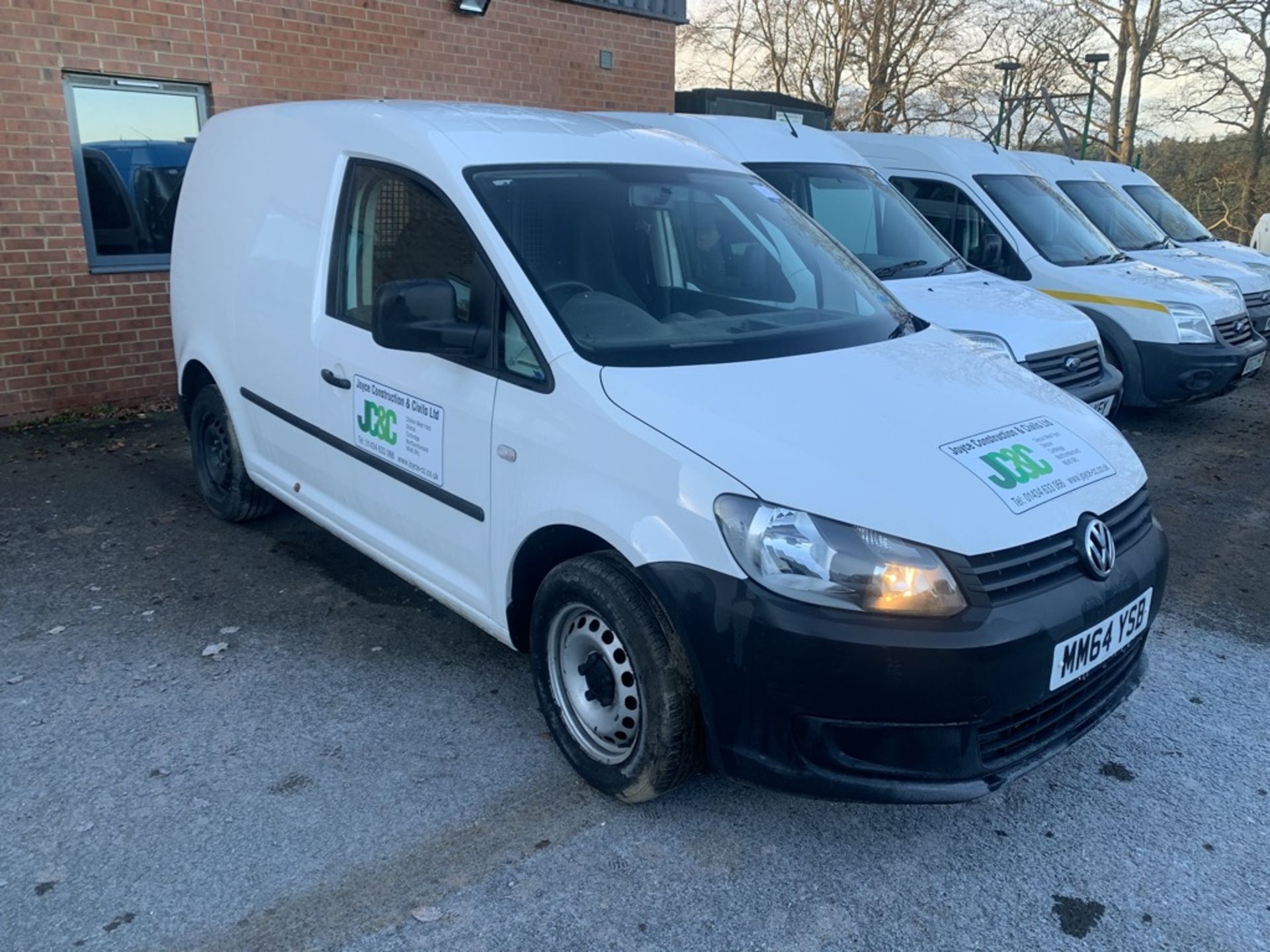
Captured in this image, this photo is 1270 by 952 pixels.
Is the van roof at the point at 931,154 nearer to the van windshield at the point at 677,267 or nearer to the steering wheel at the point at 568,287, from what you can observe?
the van windshield at the point at 677,267

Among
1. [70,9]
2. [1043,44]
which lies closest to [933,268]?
[70,9]

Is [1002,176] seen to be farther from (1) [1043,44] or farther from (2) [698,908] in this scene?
(1) [1043,44]

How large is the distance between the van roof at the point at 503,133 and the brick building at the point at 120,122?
12.1 ft

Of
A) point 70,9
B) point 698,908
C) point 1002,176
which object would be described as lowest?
point 698,908

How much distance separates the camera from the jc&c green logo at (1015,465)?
281cm

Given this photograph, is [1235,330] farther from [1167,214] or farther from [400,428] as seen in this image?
[400,428]

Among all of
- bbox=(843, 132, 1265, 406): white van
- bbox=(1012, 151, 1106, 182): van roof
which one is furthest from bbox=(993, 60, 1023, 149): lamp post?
bbox=(843, 132, 1265, 406): white van

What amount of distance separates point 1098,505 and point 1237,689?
5.18 ft

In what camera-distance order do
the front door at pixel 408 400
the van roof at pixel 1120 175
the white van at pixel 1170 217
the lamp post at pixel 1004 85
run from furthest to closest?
the lamp post at pixel 1004 85, the van roof at pixel 1120 175, the white van at pixel 1170 217, the front door at pixel 408 400

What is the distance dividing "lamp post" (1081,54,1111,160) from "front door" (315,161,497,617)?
869 inches

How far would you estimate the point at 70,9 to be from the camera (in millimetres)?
7133

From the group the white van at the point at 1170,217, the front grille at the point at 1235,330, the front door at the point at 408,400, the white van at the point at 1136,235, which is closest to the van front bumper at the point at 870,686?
the front door at the point at 408,400

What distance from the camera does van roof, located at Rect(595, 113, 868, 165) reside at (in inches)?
276

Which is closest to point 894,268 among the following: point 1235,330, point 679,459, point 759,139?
point 759,139
